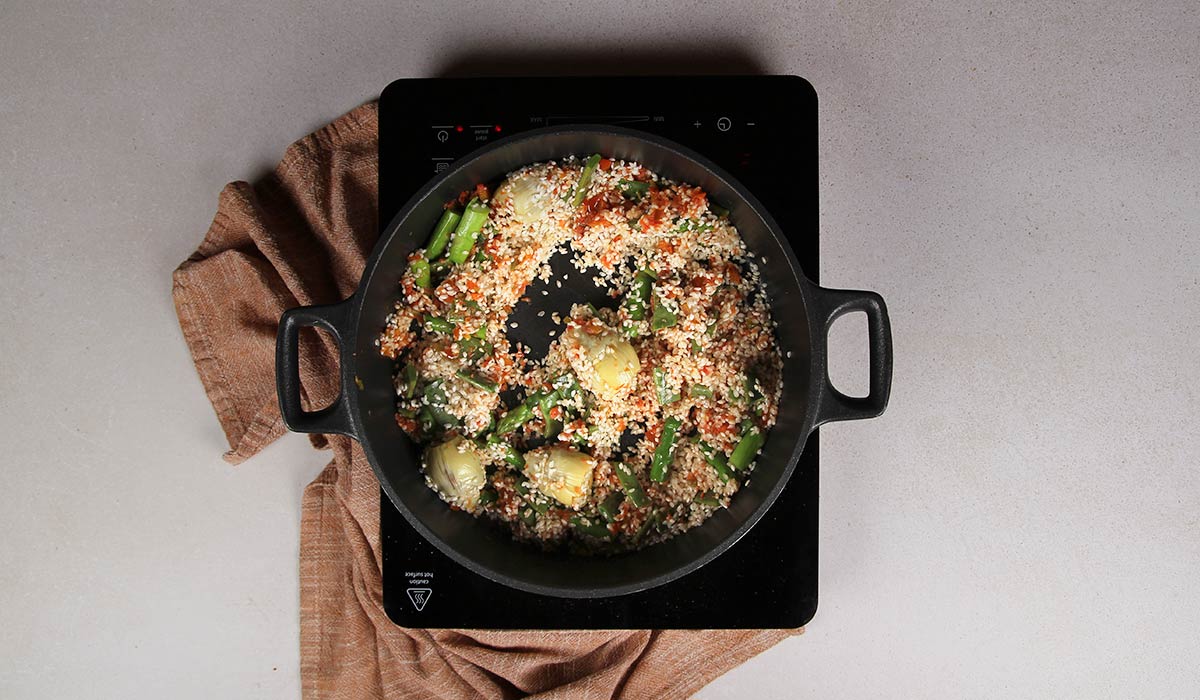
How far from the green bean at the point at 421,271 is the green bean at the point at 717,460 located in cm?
41

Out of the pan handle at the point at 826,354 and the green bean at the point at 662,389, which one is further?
the green bean at the point at 662,389

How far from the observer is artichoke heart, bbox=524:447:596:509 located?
108 cm

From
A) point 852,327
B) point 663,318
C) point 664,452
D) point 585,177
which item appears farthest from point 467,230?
point 852,327

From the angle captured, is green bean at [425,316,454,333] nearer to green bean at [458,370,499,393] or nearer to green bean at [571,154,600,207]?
green bean at [458,370,499,393]

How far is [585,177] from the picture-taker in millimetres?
1070

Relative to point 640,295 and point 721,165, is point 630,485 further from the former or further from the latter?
point 721,165

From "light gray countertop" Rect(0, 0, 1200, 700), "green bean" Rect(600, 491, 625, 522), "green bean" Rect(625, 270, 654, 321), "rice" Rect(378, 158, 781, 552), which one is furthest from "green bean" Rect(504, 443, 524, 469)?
"light gray countertop" Rect(0, 0, 1200, 700)

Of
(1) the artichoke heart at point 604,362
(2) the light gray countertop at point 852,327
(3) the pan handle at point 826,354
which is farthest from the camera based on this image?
(2) the light gray countertop at point 852,327

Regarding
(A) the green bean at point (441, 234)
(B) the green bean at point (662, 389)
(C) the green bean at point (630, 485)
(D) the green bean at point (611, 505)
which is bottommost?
(D) the green bean at point (611, 505)

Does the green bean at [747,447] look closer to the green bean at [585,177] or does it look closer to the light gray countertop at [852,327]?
the light gray countertop at [852,327]

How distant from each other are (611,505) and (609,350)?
207 millimetres

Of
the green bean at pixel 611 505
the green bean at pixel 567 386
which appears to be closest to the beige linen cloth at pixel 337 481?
the green bean at pixel 611 505

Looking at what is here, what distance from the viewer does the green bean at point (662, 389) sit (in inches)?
43.1

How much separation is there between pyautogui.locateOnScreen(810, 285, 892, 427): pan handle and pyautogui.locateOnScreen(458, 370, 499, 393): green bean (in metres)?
0.42
